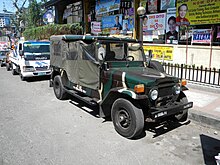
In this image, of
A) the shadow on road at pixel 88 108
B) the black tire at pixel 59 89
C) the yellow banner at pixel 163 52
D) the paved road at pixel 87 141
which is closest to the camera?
the paved road at pixel 87 141

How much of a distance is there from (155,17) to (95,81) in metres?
8.25

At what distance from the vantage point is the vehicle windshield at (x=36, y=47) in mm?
10289

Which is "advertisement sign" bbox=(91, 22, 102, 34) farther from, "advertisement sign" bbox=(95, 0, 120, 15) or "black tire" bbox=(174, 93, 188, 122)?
"black tire" bbox=(174, 93, 188, 122)

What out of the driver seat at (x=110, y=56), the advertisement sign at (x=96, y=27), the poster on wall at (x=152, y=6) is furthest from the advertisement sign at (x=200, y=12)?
the driver seat at (x=110, y=56)

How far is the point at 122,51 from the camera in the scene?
5.23 metres

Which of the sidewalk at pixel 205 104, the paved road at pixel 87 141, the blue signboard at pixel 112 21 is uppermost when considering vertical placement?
the blue signboard at pixel 112 21

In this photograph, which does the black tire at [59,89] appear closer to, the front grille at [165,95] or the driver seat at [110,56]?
the driver seat at [110,56]

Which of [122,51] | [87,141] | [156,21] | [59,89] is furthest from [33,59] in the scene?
[87,141]

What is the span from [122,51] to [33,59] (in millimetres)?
6288

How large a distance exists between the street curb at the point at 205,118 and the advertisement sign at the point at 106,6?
10917 millimetres

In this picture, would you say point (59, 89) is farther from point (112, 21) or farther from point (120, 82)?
point (112, 21)

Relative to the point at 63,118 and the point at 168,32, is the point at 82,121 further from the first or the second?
the point at 168,32

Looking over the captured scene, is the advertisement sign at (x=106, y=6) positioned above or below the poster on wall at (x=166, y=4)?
→ above

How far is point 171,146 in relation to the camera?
154 inches
